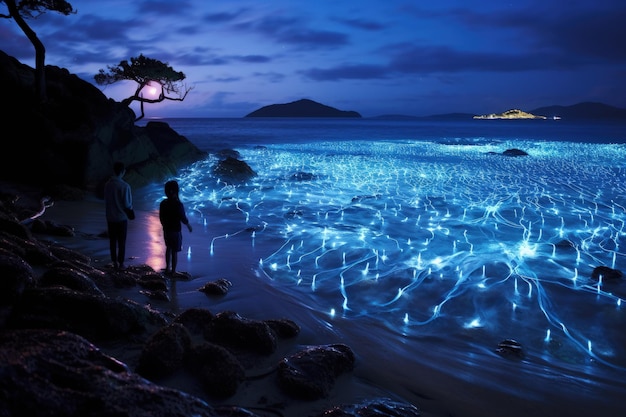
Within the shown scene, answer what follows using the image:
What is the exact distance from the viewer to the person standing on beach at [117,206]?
22.4 feet

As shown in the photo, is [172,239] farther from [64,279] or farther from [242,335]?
[242,335]

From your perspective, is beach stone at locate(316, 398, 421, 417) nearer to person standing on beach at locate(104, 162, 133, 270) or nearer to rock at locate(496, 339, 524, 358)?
rock at locate(496, 339, 524, 358)

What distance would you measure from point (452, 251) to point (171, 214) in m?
6.43

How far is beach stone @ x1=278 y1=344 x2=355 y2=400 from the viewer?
3814 millimetres

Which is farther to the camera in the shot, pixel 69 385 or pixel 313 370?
pixel 313 370

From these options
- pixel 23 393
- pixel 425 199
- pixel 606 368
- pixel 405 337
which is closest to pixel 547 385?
pixel 606 368

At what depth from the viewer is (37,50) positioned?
14945 millimetres

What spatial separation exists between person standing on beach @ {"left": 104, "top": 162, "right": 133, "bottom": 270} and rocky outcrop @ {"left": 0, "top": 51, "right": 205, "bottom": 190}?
8291 mm

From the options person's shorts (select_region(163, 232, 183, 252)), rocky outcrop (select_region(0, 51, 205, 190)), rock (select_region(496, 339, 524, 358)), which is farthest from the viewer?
rocky outcrop (select_region(0, 51, 205, 190))

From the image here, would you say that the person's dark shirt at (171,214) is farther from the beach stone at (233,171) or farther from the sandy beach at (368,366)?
the beach stone at (233,171)

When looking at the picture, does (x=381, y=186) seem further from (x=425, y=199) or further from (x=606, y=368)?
(x=606, y=368)

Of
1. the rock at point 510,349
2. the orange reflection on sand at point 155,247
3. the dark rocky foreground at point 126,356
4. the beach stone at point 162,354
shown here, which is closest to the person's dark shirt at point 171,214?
the orange reflection on sand at point 155,247

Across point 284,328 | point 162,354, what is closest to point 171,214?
point 284,328

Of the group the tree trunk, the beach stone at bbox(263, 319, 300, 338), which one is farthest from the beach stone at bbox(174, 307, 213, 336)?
the tree trunk
